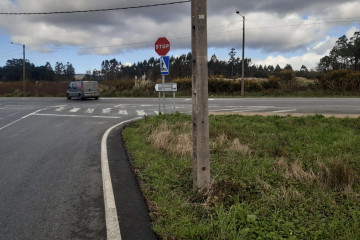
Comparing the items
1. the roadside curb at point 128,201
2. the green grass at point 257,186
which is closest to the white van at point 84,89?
the green grass at point 257,186

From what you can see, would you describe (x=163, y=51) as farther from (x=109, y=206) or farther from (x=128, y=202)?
(x=109, y=206)

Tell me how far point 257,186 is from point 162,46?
8617 mm

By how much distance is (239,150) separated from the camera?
6.93 metres

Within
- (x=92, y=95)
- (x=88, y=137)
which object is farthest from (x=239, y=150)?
(x=92, y=95)

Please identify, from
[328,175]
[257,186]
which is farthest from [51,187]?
[328,175]

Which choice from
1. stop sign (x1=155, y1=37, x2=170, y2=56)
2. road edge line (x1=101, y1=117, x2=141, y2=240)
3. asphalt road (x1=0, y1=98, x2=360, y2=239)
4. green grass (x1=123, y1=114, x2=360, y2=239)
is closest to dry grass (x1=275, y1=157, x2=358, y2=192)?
green grass (x1=123, y1=114, x2=360, y2=239)

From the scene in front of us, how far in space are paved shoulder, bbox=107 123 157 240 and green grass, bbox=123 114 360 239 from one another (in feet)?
0.42

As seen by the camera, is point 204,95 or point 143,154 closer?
point 204,95

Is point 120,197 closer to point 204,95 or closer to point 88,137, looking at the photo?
point 204,95

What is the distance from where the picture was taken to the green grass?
344cm

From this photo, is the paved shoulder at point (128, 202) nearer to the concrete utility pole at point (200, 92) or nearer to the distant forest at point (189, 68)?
the concrete utility pole at point (200, 92)

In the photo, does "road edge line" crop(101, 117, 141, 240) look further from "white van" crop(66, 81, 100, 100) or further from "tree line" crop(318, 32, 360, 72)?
"tree line" crop(318, 32, 360, 72)

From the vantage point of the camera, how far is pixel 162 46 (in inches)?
478

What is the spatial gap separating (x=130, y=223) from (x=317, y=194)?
2.56 m
